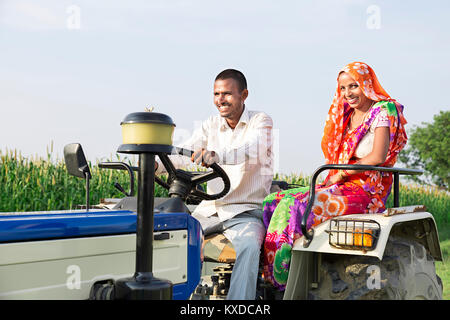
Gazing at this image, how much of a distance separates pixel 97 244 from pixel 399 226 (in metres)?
1.93

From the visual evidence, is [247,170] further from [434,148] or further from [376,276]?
[434,148]

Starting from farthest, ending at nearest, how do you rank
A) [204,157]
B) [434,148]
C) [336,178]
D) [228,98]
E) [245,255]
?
[434,148]
[228,98]
[336,178]
[245,255]
[204,157]

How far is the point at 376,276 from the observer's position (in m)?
2.66

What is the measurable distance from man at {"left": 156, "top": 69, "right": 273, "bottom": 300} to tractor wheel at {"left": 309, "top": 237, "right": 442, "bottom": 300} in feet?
1.33

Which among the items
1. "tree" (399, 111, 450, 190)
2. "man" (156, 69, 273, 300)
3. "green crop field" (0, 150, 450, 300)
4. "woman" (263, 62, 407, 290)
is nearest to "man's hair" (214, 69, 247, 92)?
"man" (156, 69, 273, 300)

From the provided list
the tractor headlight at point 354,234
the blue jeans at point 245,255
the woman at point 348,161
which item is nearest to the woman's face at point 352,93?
the woman at point 348,161

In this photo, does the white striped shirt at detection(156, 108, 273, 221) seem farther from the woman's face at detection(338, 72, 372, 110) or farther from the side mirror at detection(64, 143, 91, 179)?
the side mirror at detection(64, 143, 91, 179)

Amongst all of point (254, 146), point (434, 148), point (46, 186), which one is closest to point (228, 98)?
point (254, 146)

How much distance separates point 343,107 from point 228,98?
0.81 meters

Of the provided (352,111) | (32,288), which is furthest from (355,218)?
(32,288)

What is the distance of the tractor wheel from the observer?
8.69ft

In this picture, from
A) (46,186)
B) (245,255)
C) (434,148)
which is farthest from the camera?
(434,148)

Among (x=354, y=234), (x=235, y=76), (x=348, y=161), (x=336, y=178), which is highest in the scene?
(x=235, y=76)

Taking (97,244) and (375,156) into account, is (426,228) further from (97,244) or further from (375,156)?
(97,244)
